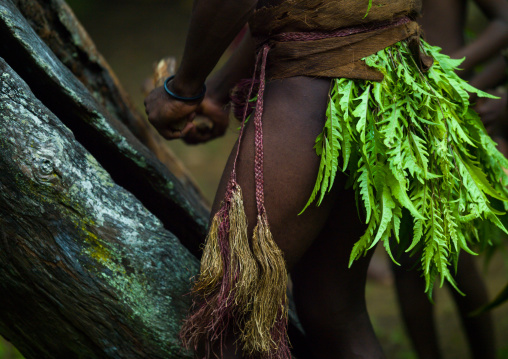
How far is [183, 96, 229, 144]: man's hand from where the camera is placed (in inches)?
76.7

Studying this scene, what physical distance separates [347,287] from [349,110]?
535 millimetres

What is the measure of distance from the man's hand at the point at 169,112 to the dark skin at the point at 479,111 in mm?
1242

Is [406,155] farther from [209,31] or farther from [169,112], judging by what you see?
[169,112]

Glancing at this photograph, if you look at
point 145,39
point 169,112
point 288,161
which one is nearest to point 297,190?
point 288,161

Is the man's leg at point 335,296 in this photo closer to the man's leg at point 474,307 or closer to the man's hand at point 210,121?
the man's hand at point 210,121

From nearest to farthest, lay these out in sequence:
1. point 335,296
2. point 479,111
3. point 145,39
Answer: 1. point 335,296
2. point 479,111
3. point 145,39

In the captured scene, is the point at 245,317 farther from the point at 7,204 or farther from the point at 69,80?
the point at 69,80

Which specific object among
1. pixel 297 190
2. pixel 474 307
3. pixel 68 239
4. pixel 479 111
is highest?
pixel 479 111

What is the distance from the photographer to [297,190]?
1.29m

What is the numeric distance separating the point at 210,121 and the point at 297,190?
2.56 ft

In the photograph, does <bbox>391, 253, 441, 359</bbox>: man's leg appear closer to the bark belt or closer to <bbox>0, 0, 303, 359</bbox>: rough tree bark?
<bbox>0, 0, 303, 359</bbox>: rough tree bark

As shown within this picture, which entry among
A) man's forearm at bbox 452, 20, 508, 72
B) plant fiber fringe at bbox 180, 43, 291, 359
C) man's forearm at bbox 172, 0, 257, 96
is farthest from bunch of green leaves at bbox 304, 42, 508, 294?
man's forearm at bbox 452, 20, 508, 72

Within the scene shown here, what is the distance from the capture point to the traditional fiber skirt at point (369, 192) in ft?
4.12

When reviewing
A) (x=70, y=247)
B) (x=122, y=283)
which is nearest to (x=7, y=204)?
(x=70, y=247)
